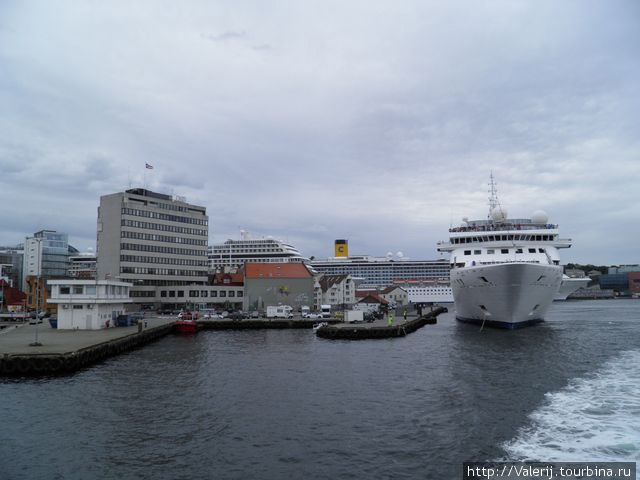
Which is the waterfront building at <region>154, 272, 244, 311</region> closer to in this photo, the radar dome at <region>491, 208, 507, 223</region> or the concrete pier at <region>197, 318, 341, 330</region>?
the concrete pier at <region>197, 318, 341, 330</region>

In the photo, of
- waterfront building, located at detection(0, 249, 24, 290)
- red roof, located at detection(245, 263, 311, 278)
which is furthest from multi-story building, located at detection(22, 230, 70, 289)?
red roof, located at detection(245, 263, 311, 278)

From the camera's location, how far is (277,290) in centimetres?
9212

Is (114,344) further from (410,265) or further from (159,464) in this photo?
(410,265)

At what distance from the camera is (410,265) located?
18012cm

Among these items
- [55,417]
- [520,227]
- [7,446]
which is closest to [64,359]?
[55,417]

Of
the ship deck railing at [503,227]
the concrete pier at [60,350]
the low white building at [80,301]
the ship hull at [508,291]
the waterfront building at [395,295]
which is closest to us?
the concrete pier at [60,350]

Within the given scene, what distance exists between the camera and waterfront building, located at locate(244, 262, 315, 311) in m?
91.6

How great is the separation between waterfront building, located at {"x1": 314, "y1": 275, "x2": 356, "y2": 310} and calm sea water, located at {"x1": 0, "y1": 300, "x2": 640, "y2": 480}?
2688 inches

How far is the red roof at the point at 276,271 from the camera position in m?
92.1

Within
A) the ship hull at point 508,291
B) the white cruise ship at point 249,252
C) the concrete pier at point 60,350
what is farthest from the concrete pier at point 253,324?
the white cruise ship at point 249,252

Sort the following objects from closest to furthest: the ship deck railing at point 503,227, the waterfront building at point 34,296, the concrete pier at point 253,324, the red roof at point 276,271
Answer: the ship deck railing at point 503,227, the concrete pier at point 253,324, the waterfront building at point 34,296, the red roof at point 276,271

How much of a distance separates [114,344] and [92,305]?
12953mm

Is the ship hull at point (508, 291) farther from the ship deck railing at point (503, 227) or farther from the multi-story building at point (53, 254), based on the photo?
the multi-story building at point (53, 254)

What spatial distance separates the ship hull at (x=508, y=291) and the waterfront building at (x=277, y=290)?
3566cm
